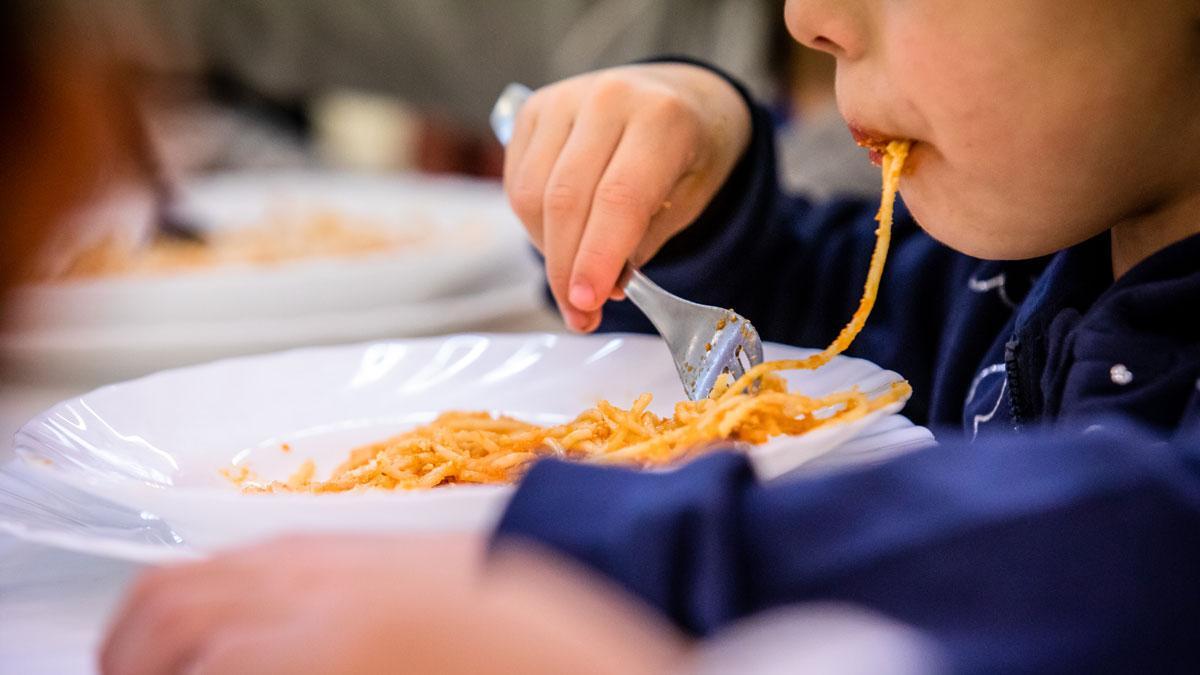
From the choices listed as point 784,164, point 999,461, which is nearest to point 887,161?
point 999,461

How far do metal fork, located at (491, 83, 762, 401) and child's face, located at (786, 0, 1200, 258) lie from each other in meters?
0.13

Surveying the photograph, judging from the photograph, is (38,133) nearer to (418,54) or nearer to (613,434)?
(613,434)

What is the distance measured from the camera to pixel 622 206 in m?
0.74

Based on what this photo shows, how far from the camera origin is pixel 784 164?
4.76 feet

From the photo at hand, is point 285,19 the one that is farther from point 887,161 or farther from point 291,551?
point 291,551

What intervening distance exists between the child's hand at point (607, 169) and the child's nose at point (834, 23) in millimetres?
193

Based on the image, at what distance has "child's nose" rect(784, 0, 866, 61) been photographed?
0.58 m

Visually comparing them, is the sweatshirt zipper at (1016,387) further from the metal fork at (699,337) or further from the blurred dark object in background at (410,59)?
the blurred dark object in background at (410,59)

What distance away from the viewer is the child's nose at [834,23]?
576 millimetres

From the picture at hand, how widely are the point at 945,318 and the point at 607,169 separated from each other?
0.30 m

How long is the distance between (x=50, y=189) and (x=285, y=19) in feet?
9.05

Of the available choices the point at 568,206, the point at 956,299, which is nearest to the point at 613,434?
the point at 568,206

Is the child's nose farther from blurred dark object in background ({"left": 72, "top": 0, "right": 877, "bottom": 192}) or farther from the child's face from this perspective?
blurred dark object in background ({"left": 72, "top": 0, "right": 877, "bottom": 192})

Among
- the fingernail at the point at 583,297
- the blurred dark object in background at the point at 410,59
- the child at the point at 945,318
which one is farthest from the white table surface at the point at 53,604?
the blurred dark object in background at the point at 410,59
